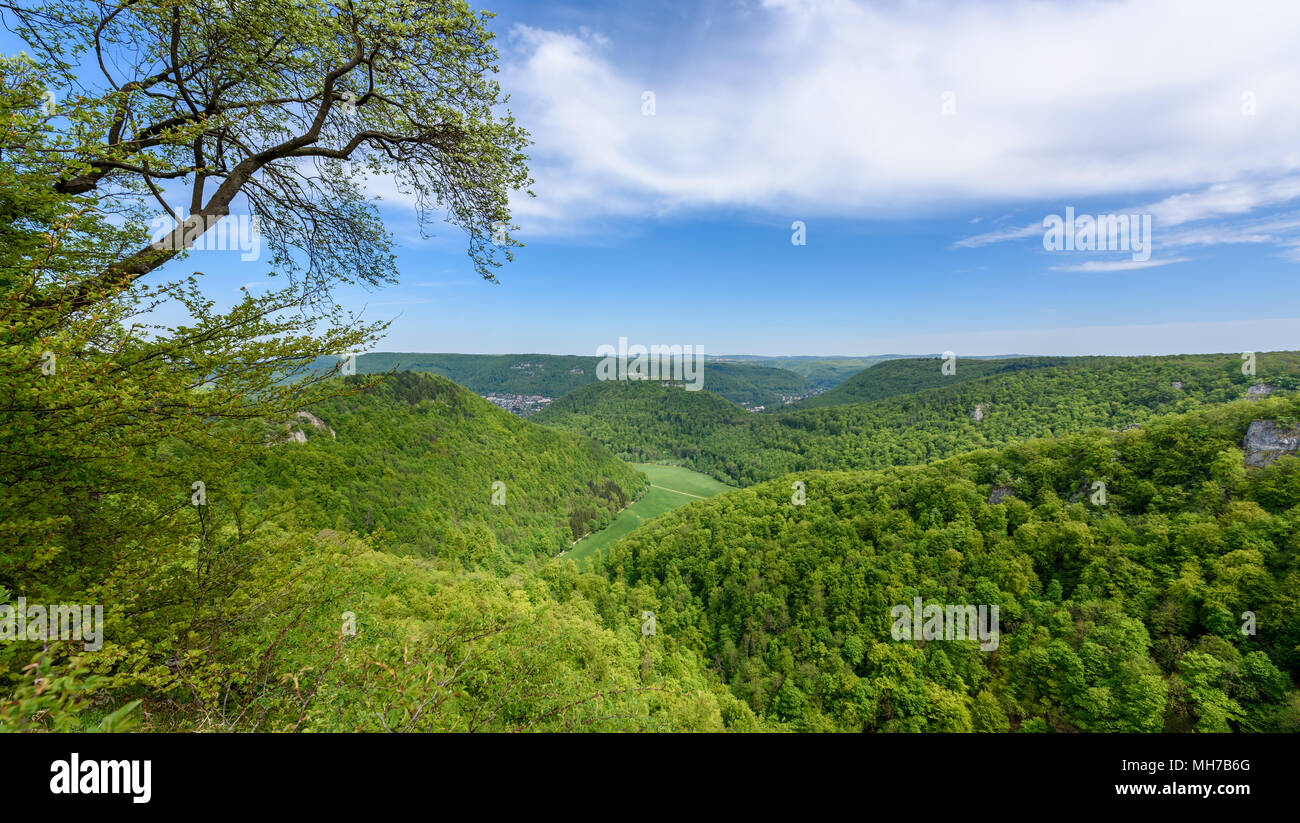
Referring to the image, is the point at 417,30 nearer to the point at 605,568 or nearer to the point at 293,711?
the point at 293,711

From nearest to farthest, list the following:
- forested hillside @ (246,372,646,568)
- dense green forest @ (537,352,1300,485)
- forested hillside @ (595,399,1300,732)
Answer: forested hillside @ (595,399,1300,732), forested hillside @ (246,372,646,568), dense green forest @ (537,352,1300,485)

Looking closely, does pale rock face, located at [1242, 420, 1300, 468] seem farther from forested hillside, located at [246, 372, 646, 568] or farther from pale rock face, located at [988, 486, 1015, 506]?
forested hillside, located at [246, 372, 646, 568]

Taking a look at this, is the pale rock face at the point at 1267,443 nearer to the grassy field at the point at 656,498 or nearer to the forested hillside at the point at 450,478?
the forested hillside at the point at 450,478
